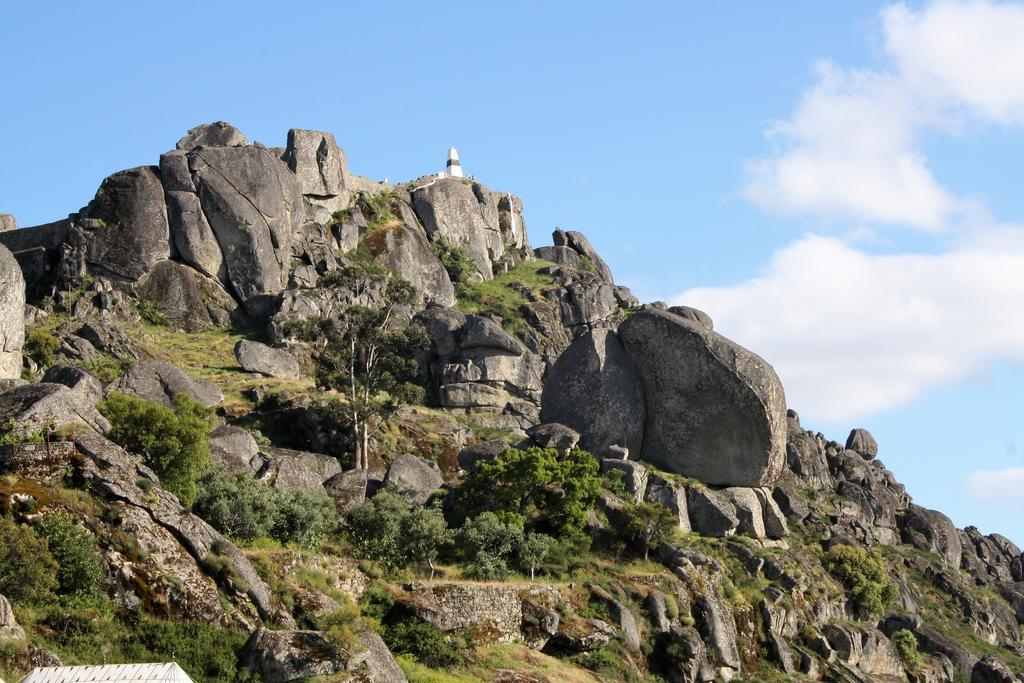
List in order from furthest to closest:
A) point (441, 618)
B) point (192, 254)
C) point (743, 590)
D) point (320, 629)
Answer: point (192, 254) < point (743, 590) < point (441, 618) < point (320, 629)

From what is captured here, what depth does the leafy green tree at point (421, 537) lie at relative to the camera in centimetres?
4231

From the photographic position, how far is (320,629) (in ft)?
109

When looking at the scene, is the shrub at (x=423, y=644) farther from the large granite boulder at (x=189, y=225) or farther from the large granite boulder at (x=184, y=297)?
the large granite boulder at (x=189, y=225)

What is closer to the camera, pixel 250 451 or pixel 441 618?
pixel 441 618

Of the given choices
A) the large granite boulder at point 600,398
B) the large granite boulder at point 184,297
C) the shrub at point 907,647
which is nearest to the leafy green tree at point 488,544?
the large granite boulder at point 600,398

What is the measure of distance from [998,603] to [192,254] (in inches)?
1958

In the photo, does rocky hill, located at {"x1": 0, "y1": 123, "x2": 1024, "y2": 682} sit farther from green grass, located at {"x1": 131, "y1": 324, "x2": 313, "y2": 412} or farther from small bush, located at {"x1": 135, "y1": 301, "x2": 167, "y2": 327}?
small bush, located at {"x1": 135, "y1": 301, "x2": 167, "y2": 327}

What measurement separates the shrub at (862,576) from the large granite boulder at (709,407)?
457 centimetres

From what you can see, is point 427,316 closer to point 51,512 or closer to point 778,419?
point 778,419

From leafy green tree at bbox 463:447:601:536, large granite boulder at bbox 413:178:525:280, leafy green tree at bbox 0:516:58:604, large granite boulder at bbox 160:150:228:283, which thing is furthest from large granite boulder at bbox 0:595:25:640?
large granite boulder at bbox 413:178:525:280

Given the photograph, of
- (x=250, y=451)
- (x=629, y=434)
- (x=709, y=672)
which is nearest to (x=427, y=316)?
(x=629, y=434)

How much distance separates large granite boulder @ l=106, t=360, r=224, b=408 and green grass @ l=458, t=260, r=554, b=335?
34081 mm

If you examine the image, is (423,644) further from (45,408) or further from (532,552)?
(45,408)

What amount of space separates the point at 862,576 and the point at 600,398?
13604mm
